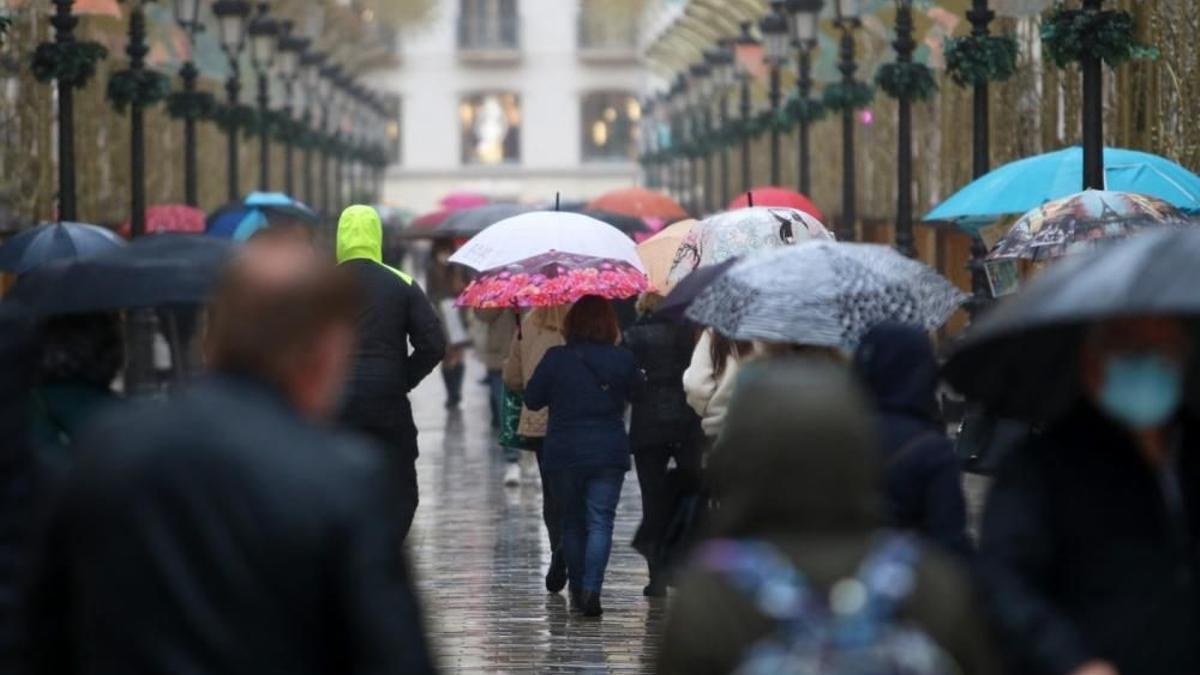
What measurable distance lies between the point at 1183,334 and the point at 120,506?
2.11m

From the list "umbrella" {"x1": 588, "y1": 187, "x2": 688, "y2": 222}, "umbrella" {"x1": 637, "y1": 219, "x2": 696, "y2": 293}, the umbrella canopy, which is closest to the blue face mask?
the umbrella canopy

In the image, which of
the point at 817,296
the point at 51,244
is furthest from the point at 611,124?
the point at 817,296

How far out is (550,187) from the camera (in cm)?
10675

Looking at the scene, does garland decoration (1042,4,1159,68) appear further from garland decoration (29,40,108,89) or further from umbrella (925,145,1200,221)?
garland decoration (29,40,108,89)

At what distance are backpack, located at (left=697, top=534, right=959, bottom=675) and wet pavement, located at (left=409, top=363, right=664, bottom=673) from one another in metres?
6.82

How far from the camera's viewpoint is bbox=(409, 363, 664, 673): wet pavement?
1232cm

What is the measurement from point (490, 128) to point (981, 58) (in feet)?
287

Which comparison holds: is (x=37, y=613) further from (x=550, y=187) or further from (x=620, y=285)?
(x=550, y=187)

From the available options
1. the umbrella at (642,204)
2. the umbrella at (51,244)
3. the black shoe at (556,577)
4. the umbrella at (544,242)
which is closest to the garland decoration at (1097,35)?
the umbrella at (544,242)

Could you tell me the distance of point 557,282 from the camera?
44.9ft

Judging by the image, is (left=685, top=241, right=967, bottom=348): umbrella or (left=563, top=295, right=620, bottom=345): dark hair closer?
(left=685, top=241, right=967, bottom=348): umbrella

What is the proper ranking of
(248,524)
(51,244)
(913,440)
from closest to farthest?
(248,524) < (913,440) < (51,244)

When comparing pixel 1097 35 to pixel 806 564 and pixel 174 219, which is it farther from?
pixel 174 219

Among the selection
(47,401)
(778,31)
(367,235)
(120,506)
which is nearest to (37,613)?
(120,506)
